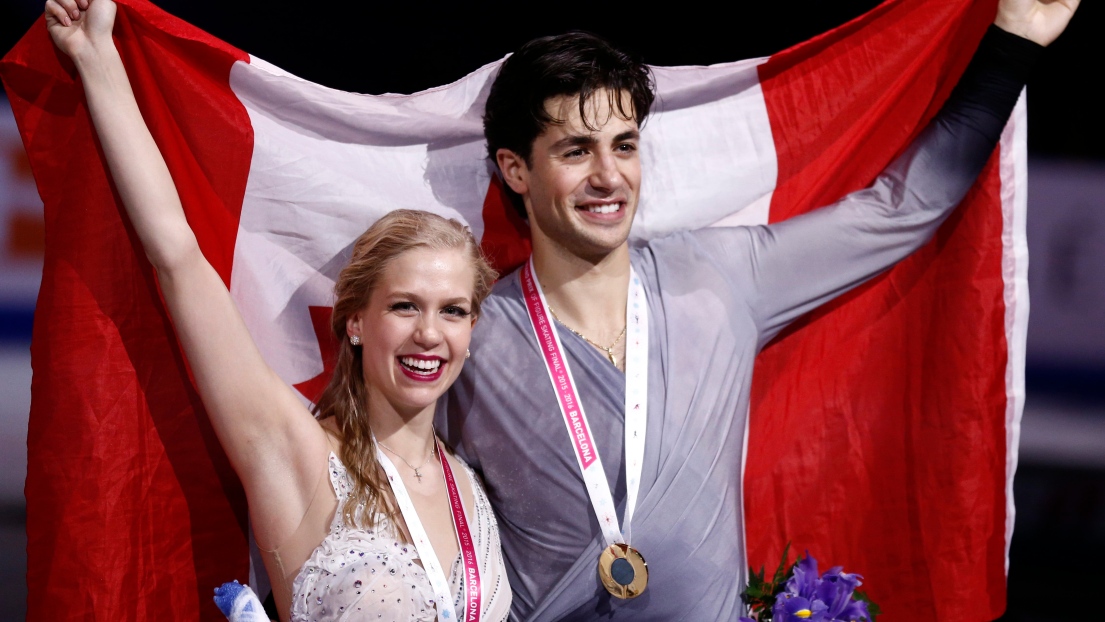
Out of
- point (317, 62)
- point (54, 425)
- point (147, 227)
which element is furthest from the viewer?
point (317, 62)

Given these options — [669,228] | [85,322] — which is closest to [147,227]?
[85,322]

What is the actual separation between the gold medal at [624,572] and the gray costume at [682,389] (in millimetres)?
38

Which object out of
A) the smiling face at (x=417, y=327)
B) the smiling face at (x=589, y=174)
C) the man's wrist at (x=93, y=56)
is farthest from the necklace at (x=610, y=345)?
the man's wrist at (x=93, y=56)

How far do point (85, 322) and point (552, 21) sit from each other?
4.86ft

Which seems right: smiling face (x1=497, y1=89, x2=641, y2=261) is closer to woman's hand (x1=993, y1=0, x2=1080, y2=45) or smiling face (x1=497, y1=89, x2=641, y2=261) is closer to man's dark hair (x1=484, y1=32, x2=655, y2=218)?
man's dark hair (x1=484, y1=32, x2=655, y2=218)

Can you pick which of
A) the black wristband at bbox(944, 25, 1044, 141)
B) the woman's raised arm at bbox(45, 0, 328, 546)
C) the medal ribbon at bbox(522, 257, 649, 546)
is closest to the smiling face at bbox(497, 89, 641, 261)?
the medal ribbon at bbox(522, 257, 649, 546)

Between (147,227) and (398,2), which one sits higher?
(398,2)

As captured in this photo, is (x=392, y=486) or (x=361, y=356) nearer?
(x=392, y=486)

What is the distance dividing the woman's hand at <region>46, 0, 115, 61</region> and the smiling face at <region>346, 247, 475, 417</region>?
0.75m

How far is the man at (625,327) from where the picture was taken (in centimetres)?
216

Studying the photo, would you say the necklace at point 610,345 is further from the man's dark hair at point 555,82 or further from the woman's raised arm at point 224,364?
the woman's raised arm at point 224,364

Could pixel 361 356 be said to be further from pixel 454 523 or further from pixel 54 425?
pixel 54 425

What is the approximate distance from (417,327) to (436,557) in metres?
0.45

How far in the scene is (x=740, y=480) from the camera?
2.33 metres
